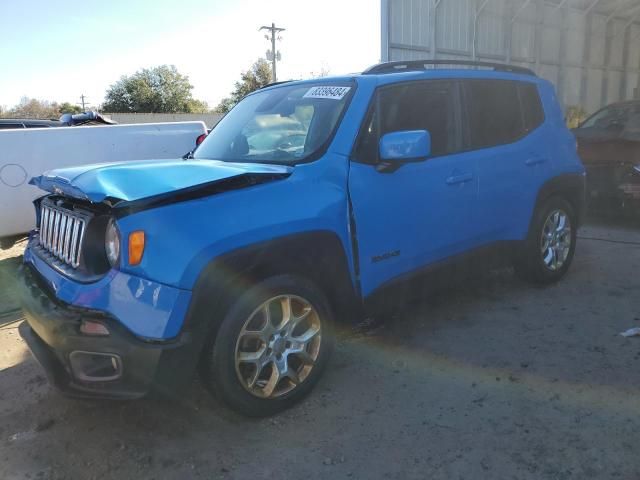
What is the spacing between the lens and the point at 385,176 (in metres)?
3.29

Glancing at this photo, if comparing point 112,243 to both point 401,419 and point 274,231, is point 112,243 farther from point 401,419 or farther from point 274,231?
point 401,419

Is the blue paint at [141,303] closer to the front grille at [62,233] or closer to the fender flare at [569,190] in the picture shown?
the front grille at [62,233]

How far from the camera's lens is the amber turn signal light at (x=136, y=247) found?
238 centimetres

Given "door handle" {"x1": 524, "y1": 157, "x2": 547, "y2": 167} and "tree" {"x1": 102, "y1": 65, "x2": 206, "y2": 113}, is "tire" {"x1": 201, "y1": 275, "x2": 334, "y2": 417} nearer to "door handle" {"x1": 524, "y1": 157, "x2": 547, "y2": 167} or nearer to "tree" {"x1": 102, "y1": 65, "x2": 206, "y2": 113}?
"door handle" {"x1": 524, "y1": 157, "x2": 547, "y2": 167}

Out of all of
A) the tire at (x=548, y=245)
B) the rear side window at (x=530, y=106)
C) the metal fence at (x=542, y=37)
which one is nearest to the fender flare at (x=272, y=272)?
the tire at (x=548, y=245)

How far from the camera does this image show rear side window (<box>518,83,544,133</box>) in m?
4.55

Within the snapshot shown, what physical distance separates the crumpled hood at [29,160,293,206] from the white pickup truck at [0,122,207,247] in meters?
3.08

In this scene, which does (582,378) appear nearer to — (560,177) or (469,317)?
(469,317)

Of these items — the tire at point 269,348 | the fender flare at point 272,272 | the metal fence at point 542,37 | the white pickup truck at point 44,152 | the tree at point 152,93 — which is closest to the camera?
the fender flare at point 272,272

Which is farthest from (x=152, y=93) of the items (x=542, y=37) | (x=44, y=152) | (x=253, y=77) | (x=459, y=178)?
Answer: (x=459, y=178)

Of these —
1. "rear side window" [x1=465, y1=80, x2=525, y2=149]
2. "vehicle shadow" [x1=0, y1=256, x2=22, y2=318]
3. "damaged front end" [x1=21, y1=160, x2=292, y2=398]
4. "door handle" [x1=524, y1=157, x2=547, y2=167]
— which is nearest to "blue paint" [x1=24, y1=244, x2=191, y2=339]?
"damaged front end" [x1=21, y1=160, x2=292, y2=398]

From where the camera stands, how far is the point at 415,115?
12.0ft

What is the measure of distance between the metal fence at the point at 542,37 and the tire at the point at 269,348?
30.7 ft

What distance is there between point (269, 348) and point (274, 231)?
636mm
